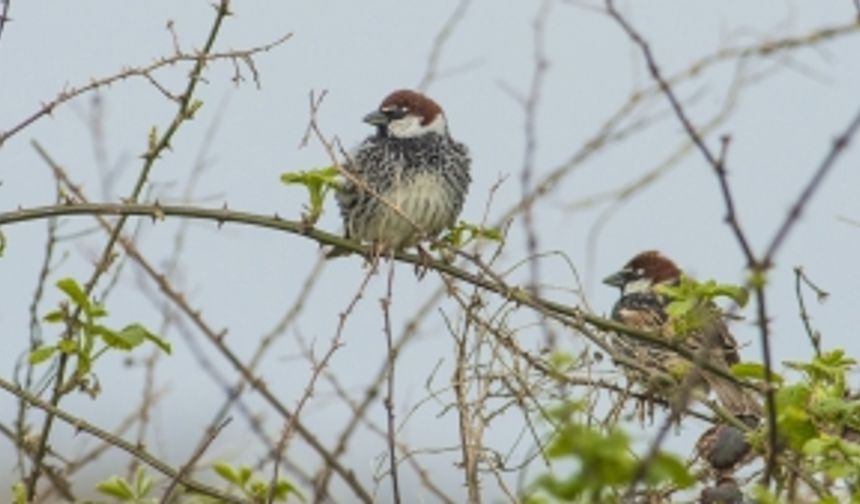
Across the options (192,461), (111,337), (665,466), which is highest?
(111,337)

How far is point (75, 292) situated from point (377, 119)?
98.2 inches

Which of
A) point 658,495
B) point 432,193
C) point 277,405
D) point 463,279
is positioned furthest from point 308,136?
point 432,193

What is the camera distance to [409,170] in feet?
15.1

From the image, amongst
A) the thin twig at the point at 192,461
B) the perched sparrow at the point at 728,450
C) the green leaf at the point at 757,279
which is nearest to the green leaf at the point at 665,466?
the green leaf at the point at 757,279

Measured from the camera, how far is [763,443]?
6.59 ft

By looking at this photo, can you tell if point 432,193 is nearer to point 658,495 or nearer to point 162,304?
point 162,304

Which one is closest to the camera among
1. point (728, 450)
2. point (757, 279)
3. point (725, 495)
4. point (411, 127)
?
point (757, 279)

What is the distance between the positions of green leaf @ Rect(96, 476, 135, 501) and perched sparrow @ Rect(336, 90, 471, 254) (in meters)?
2.12

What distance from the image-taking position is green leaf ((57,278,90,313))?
7.68ft

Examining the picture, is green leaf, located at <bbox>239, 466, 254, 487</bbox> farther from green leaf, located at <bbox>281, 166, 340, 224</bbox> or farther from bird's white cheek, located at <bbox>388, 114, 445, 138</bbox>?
bird's white cheek, located at <bbox>388, 114, 445, 138</bbox>

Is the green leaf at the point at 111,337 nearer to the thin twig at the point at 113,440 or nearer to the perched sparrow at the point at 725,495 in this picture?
the thin twig at the point at 113,440

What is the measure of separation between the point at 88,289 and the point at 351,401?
42cm

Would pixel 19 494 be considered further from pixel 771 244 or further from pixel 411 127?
pixel 411 127

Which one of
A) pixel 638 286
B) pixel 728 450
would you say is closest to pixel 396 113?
pixel 638 286
